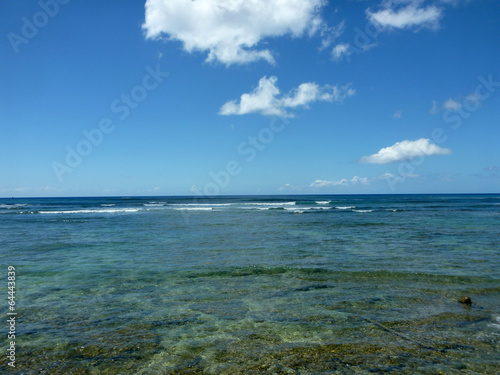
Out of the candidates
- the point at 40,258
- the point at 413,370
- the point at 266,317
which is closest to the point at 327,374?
the point at 413,370

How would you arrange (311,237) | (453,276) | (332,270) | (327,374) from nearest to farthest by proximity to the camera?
(327,374) → (453,276) → (332,270) → (311,237)

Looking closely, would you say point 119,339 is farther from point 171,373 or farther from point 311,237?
point 311,237

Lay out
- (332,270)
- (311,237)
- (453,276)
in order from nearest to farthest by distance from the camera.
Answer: (453,276) → (332,270) → (311,237)

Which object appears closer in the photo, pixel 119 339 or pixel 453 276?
pixel 119 339

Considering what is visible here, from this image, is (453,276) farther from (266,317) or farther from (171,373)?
(171,373)

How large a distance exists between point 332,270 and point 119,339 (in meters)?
8.27

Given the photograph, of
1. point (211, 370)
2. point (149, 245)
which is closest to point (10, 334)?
point (211, 370)

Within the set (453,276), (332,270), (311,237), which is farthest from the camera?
(311,237)

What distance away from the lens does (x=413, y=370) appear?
5156 millimetres

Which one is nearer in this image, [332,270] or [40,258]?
[332,270]

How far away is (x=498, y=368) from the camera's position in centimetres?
519

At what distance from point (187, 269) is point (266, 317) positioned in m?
5.70

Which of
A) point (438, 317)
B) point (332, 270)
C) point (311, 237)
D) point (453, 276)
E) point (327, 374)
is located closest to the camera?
point (327, 374)

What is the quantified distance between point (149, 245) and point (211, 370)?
14.2 m
